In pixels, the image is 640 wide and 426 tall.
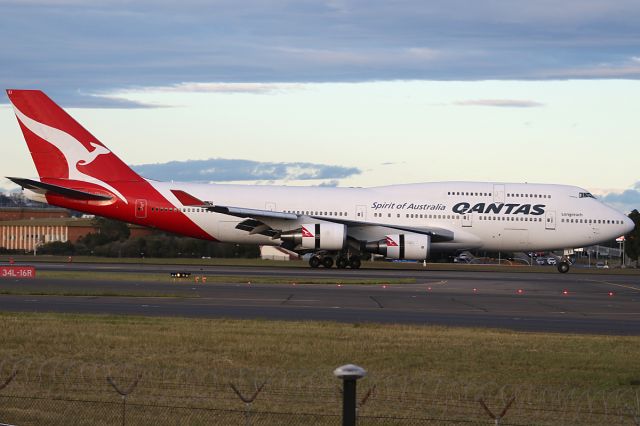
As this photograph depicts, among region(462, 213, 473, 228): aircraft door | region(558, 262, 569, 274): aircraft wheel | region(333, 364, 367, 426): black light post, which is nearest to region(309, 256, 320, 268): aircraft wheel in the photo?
region(462, 213, 473, 228): aircraft door

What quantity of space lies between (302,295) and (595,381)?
1606cm

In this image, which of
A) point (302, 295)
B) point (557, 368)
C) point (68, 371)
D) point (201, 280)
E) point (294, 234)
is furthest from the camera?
point (294, 234)

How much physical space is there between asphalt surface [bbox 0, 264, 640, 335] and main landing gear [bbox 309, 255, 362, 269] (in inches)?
426

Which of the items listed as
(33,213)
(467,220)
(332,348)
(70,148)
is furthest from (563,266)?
(33,213)

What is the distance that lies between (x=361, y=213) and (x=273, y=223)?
4.54 metres

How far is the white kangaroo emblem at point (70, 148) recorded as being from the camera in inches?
1956

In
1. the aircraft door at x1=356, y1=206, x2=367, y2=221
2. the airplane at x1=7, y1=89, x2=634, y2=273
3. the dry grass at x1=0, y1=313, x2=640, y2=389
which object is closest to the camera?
the dry grass at x1=0, y1=313, x2=640, y2=389

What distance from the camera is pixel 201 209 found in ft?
165

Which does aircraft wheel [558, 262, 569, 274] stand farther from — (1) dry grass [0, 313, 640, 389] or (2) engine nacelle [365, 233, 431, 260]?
(1) dry grass [0, 313, 640, 389]

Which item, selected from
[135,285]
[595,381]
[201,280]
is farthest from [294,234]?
[595,381]

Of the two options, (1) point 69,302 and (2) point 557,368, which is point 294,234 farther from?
(2) point 557,368

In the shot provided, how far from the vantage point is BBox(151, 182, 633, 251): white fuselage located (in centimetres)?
5094

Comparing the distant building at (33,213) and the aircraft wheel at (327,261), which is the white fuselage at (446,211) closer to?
the aircraft wheel at (327,261)

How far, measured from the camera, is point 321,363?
54.9 feet
